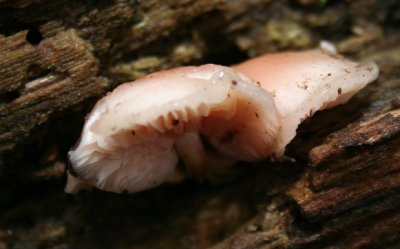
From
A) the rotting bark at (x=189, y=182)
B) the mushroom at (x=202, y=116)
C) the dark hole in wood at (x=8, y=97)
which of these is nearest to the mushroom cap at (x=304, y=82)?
the mushroom at (x=202, y=116)

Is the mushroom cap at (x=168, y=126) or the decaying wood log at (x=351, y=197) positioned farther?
the decaying wood log at (x=351, y=197)

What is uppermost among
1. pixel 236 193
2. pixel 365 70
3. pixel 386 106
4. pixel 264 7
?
pixel 264 7

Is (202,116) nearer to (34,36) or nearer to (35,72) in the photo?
(35,72)

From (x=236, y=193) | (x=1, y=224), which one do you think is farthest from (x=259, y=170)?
(x=1, y=224)

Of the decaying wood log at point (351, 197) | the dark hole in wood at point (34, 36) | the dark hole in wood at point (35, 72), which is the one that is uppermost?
the dark hole in wood at point (34, 36)

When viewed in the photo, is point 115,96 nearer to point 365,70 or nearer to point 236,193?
point 236,193

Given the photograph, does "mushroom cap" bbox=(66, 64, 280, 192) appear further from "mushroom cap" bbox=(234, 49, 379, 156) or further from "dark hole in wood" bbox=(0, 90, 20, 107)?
"dark hole in wood" bbox=(0, 90, 20, 107)

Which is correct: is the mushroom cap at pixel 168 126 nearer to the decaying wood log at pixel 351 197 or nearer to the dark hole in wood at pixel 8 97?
the decaying wood log at pixel 351 197

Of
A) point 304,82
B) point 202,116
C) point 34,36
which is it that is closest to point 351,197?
point 304,82
